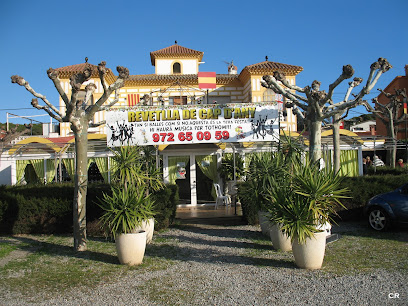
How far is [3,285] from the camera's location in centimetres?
571

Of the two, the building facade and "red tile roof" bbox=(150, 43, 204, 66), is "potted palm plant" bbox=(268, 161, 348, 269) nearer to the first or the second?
the building facade

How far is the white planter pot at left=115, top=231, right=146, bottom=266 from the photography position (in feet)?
21.7

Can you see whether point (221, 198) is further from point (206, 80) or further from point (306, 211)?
point (306, 211)

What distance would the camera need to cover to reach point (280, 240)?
7461mm

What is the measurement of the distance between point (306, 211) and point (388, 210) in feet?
12.0

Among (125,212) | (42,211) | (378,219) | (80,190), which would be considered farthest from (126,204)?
(378,219)

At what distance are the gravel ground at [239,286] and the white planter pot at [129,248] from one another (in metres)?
0.39

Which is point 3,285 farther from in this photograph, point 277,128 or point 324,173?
point 277,128

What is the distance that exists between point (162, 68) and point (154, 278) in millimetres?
22098

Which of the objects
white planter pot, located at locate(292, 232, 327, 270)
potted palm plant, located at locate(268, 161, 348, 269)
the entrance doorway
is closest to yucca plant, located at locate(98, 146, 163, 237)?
potted palm plant, located at locate(268, 161, 348, 269)

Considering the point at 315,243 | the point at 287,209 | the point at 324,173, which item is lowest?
the point at 315,243

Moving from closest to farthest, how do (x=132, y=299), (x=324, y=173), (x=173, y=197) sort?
(x=132, y=299)
(x=324, y=173)
(x=173, y=197)

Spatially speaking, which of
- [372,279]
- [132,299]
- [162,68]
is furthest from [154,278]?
[162,68]

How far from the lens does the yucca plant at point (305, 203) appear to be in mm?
6152
